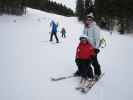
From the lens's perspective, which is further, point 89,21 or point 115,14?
point 115,14

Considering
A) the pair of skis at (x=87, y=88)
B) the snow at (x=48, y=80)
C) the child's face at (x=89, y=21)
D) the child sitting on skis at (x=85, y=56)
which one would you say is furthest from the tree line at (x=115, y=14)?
the pair of skis at (x=87, y=88)

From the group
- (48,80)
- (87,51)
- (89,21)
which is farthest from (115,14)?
(48,80)

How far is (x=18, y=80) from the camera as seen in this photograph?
6.48 meters

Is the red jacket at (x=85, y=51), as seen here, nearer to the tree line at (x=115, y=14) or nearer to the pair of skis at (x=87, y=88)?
the pair of skis at (x=87, y=88)

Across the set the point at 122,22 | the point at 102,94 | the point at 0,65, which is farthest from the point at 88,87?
the point at 122,22

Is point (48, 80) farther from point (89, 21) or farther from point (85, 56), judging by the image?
point (89, 21)

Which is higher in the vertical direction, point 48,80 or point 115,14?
point 115,14

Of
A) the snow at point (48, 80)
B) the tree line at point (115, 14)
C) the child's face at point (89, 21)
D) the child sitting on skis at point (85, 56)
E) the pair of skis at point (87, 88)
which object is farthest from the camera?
the tree line at point (115, 14)

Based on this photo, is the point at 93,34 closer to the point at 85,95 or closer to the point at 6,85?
the point at 85,95

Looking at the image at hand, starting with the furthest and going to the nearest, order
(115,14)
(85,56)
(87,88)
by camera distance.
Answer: (115,14) < (85,56) < (87,88)

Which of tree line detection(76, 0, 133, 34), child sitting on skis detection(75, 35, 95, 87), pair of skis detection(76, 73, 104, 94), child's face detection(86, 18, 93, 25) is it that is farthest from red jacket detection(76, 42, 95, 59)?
tree line detection(76, 0, 133, 34)

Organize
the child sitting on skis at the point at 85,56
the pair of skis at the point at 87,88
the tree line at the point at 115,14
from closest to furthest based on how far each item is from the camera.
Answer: the pair of skis at the point at 87,88 → the child sitting on skis at the point at 85,56 → the tree line at the point at 115,14

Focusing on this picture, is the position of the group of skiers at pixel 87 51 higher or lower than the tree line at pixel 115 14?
lower

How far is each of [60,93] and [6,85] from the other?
4.69ft
